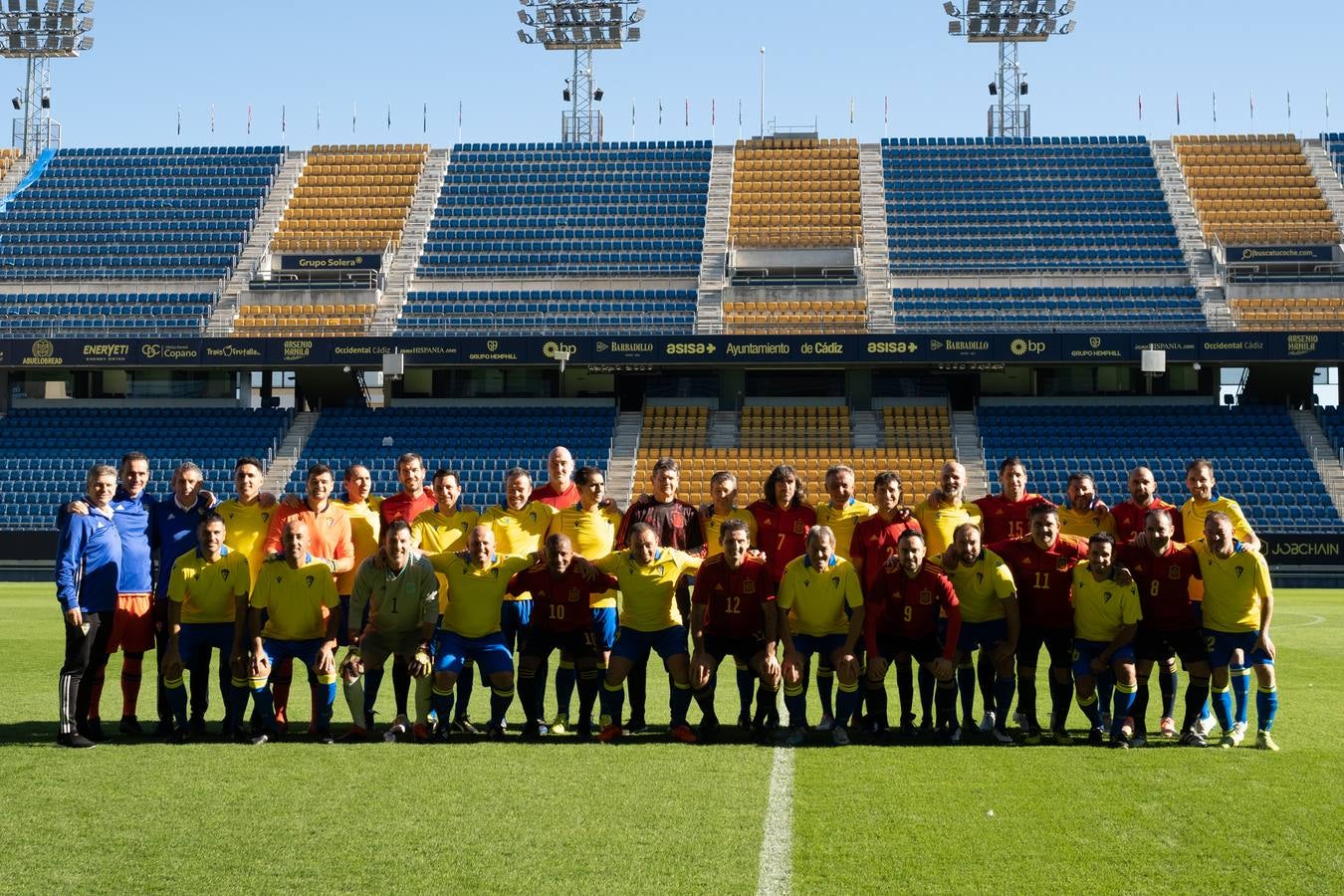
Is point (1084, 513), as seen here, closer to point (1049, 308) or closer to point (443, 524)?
point (443, 524)

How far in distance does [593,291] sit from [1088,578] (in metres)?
29.0

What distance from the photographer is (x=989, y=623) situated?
31.9 ft

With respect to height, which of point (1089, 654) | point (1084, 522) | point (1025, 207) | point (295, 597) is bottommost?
point (1089, 654)

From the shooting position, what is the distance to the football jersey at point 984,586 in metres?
9.54

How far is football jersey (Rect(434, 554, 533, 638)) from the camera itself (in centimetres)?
977

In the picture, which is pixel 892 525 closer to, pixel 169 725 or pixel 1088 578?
pixel 1088 578

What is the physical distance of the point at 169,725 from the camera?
9.73 meters

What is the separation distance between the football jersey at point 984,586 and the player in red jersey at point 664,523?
1962mm

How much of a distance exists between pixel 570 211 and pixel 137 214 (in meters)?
13.2

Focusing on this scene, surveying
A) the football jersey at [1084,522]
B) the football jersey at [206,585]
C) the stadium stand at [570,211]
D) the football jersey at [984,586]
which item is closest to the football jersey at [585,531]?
the football jersey at [206,585]

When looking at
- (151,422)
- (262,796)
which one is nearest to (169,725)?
(262,796)

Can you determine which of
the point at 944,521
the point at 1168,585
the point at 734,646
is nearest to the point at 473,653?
the point at 734,646

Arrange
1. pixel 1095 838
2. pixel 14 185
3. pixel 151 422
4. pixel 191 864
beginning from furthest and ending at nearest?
pixel 14 185 < pixel 151 422 < pixel 1095 838 < pixel 191 864

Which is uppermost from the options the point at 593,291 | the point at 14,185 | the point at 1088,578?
the point at 14,185
